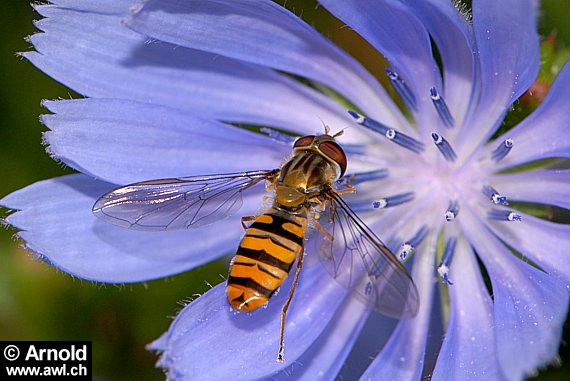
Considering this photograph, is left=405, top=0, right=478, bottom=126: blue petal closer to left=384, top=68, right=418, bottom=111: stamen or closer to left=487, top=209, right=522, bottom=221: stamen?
left=384, top=68, right=418, bottom=111: stamen

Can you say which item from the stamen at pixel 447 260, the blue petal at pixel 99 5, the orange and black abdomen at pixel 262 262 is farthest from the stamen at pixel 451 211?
the blue petal at pixel 99 5

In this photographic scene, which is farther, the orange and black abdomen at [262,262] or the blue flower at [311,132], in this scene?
the blue flower at [311,132]

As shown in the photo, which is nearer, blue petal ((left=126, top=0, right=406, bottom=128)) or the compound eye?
blue petal ((left=126, top=0, right=406, bottom=128))

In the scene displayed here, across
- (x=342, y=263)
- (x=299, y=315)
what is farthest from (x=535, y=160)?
(x=299, y=315)

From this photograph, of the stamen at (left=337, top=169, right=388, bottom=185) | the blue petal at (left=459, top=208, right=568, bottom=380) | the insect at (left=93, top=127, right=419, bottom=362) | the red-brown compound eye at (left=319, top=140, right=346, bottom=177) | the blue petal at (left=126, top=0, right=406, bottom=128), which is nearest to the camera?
the blue petal at (left=459, top=208, right=568, bottom=380)

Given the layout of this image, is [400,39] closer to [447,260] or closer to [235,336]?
[447,260]

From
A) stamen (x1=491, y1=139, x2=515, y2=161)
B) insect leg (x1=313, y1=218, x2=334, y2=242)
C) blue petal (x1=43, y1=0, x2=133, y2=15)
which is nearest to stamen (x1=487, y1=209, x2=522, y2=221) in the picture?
stamen (x1=491, y1=139, x2=515, y2=161)

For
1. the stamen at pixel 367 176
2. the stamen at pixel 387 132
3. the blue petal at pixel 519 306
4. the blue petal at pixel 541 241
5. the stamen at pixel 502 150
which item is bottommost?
the blue petal at pixel 519 306

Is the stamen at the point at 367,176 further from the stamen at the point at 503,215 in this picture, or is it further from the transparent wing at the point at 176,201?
the stamen at the point at 503,215
